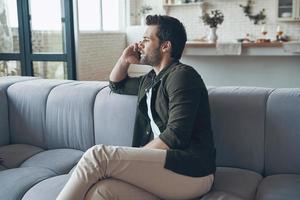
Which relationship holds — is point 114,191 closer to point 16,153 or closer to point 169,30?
point 169,30

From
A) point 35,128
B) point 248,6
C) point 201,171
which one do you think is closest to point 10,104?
point 35,128

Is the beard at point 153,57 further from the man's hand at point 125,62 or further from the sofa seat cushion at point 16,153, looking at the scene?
the sofa seat cushion at point 16,153

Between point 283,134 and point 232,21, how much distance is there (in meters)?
5.73

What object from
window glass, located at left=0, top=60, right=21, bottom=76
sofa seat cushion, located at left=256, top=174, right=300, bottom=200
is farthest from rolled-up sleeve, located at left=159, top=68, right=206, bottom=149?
window glass, located at left=0, top=60, right=21, bottom=76

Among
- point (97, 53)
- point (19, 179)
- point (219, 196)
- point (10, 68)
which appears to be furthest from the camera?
point (97, 53)

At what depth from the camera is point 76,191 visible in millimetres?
1491

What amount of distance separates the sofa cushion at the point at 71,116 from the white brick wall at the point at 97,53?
339 centimetres

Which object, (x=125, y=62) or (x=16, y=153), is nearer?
(x=125, y=62)

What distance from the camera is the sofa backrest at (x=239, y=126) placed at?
6.59ft

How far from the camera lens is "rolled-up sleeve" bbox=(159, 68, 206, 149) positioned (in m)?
1.68

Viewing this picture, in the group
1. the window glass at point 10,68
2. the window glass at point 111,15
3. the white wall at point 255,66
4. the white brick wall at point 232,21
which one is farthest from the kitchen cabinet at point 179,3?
the window glass at point 10,68

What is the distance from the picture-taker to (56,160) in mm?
2252

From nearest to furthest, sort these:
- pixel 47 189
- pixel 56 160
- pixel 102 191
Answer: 1. pixel 102 191
2. pixel 47 189
3. pixel 56 160

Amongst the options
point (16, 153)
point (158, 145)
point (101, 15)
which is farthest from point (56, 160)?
point (101, 15)
